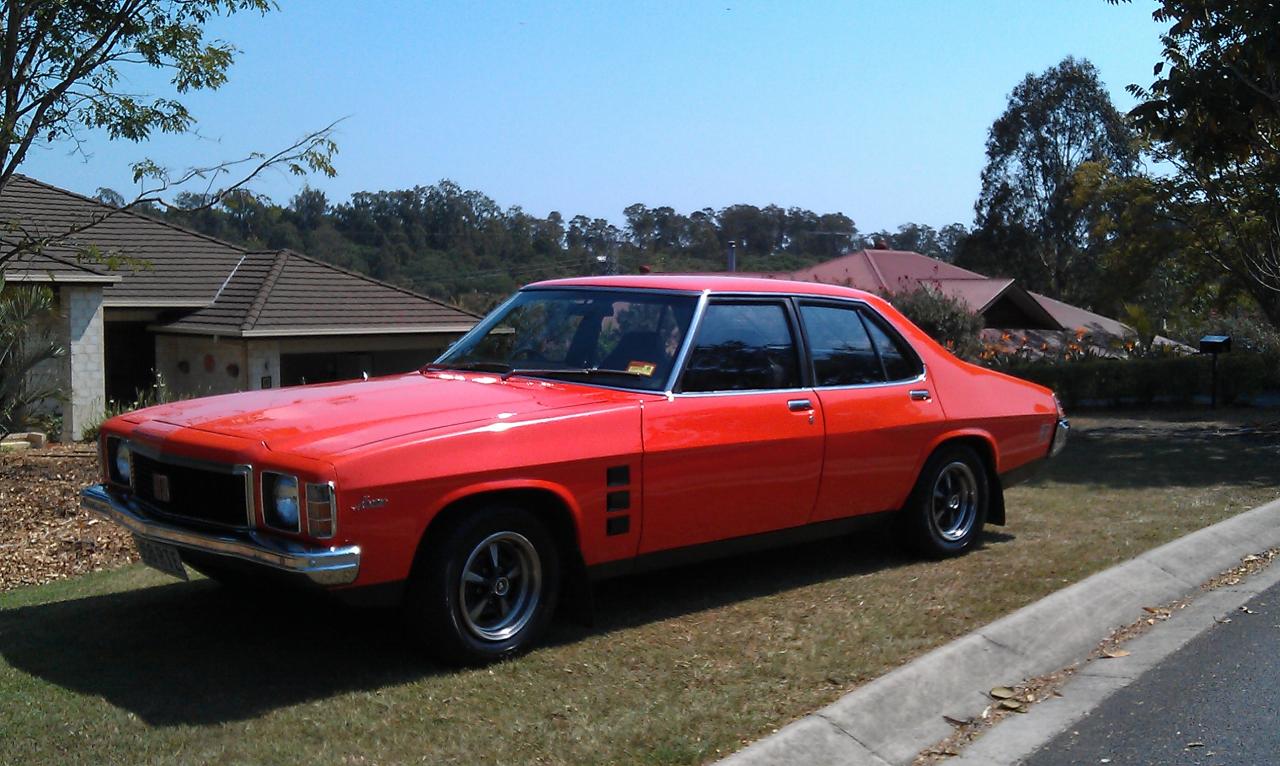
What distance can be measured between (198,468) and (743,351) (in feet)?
8.93

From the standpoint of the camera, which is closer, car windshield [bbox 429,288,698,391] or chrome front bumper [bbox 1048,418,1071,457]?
car windshield [bbox 429,288,698,391]

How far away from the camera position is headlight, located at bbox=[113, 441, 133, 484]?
5578mm

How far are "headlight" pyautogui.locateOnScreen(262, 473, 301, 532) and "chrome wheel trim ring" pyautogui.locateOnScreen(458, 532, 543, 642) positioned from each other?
733 mm

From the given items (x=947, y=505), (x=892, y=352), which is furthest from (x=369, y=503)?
(x=947, y=505)

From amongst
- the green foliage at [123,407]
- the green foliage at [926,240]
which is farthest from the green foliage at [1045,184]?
the green foliage at [123,407]

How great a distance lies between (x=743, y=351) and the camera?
637cm

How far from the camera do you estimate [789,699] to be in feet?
16.4

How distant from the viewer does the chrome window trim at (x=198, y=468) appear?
15.7 feet

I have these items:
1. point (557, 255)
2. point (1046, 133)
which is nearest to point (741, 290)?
point (557, 255)

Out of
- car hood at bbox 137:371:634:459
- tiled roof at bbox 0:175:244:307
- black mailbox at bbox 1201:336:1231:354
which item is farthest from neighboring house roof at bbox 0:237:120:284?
black mailbox at bbox 1201:336:1231:354

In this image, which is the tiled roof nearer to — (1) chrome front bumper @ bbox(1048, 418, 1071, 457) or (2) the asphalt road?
(1) chrome front bumper @ bbox(1048, 418, 1071, 457)

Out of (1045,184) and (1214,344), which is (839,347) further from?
(1045,184)

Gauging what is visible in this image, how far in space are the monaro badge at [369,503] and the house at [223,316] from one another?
56.4ft

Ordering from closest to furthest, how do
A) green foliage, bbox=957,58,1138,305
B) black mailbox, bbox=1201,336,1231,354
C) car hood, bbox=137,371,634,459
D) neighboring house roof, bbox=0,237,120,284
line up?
car hood, bbox=137,371,634,459 → neighboring house roof, bbox=0,237,120,284 → black mailbox, bbox=1201,336,1231,354 → green foliage, bbox=957,58,1138,305
